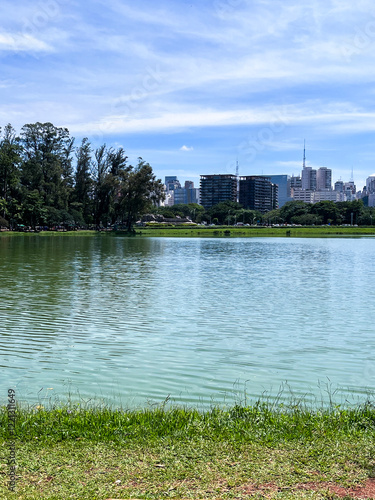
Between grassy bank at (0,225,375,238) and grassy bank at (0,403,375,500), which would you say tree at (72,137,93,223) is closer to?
grassy bank at (0,225,375,238)

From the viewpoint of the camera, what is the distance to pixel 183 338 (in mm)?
14023

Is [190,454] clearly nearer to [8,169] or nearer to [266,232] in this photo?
[8,169]

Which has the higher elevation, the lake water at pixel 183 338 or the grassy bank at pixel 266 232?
the grassy bank at pixel 266 232

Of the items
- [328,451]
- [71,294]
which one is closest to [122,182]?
[71,294]

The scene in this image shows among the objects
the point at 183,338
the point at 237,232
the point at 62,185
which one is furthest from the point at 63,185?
the point at 183,338

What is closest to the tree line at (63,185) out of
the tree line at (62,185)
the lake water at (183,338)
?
the tree line at (62,185)

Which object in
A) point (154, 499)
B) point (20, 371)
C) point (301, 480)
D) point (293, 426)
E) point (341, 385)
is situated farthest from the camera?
point (20, 371)

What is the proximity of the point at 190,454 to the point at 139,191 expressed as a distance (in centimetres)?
10113

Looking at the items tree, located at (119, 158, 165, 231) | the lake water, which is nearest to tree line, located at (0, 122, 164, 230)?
tree, located at (119, 158, 165, 231)

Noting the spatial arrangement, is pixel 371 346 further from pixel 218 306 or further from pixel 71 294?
pixel 71 294

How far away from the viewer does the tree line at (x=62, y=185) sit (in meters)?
99.6

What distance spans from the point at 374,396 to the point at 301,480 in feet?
14.6

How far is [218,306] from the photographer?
759 inches

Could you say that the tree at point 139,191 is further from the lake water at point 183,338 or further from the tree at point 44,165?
the lake water at point 183,338
